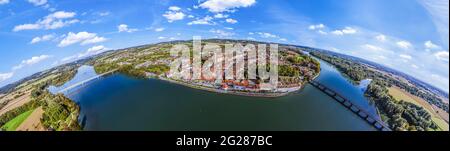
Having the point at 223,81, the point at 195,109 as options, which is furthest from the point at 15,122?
the point at 223,81

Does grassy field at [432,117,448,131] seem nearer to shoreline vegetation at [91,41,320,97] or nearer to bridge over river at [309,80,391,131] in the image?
bridge over river at [309,80,391,131]

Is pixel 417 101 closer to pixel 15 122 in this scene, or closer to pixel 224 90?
pixel 224 90

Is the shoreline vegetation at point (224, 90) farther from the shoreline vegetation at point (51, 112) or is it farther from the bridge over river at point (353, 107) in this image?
the bridge over river at point (353, 107)

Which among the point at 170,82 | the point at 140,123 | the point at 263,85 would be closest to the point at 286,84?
the point at 263,85

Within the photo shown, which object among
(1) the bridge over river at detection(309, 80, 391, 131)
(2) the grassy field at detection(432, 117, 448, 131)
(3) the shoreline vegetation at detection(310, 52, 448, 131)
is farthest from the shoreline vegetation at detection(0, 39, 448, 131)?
(1) the bridge over river at detection(309, 80, 391, 131)

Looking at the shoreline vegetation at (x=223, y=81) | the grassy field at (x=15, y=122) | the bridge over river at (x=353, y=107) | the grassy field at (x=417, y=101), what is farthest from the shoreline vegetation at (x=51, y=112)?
the grassy field at (x=417, y=101)
